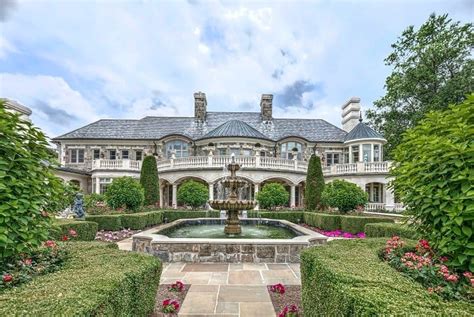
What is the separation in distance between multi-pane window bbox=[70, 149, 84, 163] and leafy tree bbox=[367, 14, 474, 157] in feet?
113

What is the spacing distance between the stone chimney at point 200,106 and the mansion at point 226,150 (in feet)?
0.23

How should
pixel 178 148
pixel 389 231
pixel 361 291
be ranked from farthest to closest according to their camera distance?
pixel 178 148, pixel 389 231, pixel 361 291

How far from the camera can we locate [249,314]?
4.80 meters

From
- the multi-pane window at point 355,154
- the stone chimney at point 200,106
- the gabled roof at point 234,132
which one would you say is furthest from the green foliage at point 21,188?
the stone chimney at point 200,106

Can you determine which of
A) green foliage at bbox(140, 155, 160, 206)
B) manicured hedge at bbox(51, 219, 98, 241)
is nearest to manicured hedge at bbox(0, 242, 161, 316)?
manicured hedge at bbox(51, 219, 98, 241)

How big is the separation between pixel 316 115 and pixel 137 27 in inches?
1219

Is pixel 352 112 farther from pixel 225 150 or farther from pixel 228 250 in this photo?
pixel 228 250

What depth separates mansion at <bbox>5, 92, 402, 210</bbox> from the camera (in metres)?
26.3

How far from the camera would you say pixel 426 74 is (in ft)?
90.4

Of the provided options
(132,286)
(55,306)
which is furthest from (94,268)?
(55,306)

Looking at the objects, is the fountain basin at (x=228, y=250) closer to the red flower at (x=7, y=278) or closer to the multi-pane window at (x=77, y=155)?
the red flower at (x=7, y=278)

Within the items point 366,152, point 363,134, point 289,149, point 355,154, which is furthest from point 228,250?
Result: point 355,154

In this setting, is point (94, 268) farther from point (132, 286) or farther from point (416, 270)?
point (416, 270)

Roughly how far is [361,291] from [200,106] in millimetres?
33016
